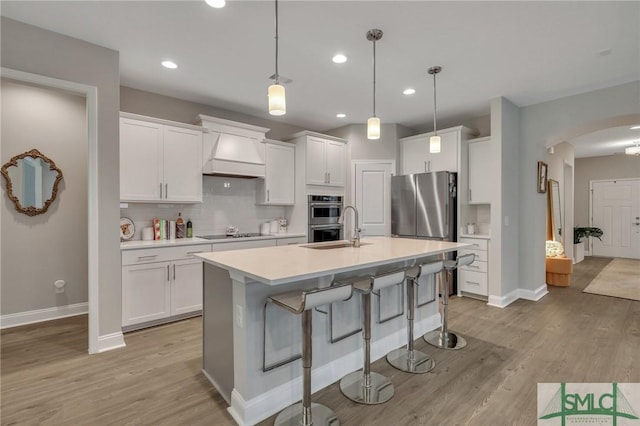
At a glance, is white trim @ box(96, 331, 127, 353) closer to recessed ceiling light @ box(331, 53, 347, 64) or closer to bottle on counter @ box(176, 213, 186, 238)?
bottle on counter @ box(176, 213, 186, 238)

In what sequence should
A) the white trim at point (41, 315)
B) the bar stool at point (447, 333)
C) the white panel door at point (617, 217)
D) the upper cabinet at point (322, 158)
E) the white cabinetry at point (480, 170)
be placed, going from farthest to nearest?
the white panel door at point (617, 217)
the upper cabinet at point (322, 158)
the white cabinetry at point (480, 170)
the white trim at point (41, 315)
the bar stool at point (447, 333)

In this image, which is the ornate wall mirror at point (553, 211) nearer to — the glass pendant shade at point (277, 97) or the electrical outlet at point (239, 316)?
the glass pendant shade at point (277, 97)

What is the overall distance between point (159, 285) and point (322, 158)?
9.66 feet

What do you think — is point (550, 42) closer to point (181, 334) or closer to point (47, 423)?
point (181, 334)

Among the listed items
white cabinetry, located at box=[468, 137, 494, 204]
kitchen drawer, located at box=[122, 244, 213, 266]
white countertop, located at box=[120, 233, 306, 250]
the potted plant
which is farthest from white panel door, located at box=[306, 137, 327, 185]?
the potted plant

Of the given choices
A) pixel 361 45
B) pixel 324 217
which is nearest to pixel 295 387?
pixel 361 45

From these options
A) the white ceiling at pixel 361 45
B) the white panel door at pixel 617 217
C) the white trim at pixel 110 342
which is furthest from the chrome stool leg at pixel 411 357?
the white panel door at pixel 617 217

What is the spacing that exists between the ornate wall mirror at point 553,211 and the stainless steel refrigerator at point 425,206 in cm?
306

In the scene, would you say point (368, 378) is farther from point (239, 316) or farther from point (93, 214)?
point (93, 214)

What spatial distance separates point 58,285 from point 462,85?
528cm

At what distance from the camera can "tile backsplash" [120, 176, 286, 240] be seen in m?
3.87

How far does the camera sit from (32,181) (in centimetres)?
351

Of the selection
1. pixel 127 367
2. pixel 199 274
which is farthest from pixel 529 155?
pixel 127 367

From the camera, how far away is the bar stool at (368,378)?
2.08 metres
